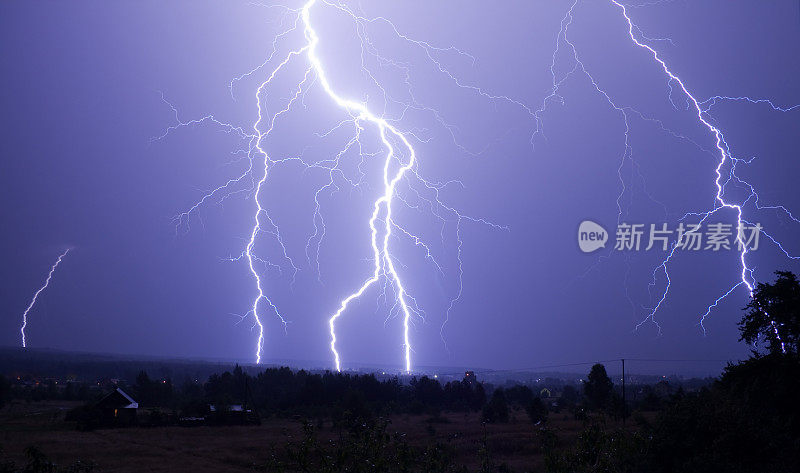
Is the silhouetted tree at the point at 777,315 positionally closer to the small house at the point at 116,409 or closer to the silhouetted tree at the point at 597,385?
the silhouetted tree at the point at 597,385

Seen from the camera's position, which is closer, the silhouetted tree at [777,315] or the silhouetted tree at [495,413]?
the silhouetted tree at [777,315]

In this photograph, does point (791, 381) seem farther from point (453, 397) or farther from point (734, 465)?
point (453, 397)

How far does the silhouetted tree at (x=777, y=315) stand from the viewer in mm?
13281

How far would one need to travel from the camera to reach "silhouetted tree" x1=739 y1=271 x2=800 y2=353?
43.6ft

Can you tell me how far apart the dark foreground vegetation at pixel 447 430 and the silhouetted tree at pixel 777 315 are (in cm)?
3

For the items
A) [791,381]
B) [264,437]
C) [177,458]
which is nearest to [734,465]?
[791,381]

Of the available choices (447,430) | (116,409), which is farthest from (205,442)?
(447,430)

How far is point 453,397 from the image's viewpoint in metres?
44.8

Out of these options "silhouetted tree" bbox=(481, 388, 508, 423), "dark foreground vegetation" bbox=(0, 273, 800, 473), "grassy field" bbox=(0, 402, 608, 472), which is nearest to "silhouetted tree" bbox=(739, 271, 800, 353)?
"dark foreground vegetation" bbox=(0, 273, 800, 473)

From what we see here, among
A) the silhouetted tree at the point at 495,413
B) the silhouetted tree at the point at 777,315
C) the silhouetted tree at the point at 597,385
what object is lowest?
the silhouetted tree at the point at 495,413

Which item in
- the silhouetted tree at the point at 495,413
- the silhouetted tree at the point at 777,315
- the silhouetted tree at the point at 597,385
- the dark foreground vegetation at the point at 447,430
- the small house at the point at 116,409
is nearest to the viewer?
the dark foreground vegetation at the point at 447,430

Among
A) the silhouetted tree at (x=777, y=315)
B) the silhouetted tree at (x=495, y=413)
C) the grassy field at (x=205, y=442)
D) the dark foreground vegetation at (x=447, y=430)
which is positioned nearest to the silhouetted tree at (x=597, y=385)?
the dark foreground vegetation at (x=447, y=430)

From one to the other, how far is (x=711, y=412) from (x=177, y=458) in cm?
1621

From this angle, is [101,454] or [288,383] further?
[288,383]
